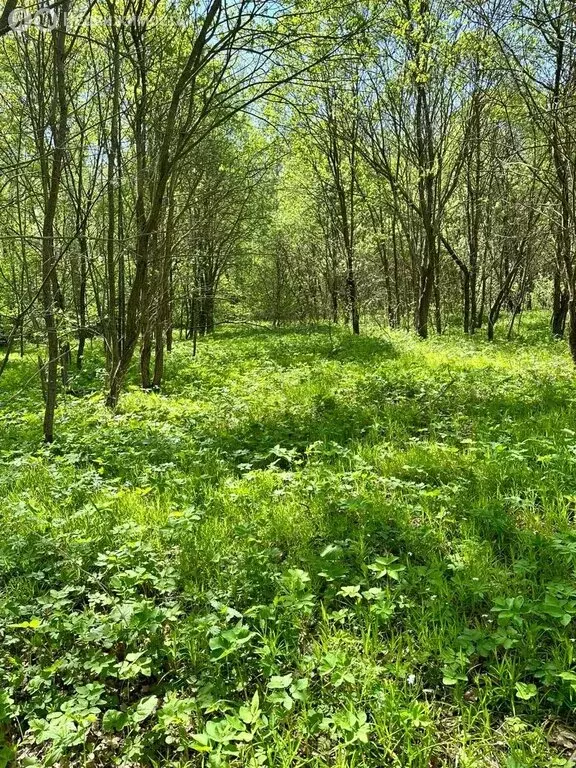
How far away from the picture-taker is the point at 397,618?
8.45ft

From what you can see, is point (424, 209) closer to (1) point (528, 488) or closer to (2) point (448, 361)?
(2) point (448, 361)

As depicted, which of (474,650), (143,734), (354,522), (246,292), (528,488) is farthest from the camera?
(246,292)

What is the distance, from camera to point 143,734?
211cm

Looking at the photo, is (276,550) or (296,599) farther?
(276,550)

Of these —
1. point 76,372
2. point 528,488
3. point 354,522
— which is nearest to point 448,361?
point 528,488

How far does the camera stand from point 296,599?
259cm

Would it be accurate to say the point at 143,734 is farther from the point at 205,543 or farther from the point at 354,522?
the point at 354,522

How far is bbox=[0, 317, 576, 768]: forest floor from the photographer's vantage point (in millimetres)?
2021

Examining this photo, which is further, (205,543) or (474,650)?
(205,543)

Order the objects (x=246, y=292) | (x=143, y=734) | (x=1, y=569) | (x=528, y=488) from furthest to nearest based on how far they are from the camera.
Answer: (x=246, y=292)
(x=528, y=488)
(x=1, y=569)
(x=143, y=734)

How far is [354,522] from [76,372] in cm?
1171

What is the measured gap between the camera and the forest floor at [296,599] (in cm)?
202

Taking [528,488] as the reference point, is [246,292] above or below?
above

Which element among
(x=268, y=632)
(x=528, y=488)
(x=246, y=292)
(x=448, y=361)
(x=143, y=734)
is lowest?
(x=143, y=734)
